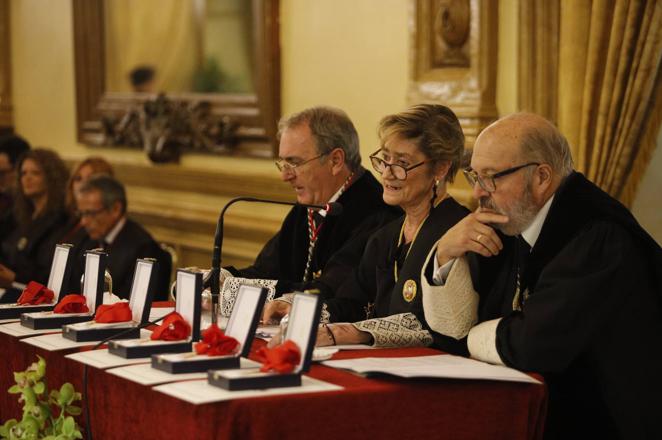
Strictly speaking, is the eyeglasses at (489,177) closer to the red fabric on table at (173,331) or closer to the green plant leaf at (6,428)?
the red fabric on table at (173,331)

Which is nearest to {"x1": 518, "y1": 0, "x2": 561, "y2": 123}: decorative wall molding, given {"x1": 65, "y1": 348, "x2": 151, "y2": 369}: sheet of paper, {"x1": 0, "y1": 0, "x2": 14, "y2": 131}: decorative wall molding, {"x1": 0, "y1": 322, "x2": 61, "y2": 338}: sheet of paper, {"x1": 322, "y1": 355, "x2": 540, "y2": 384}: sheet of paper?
{"x1": 322, "y1": 355, "x2": 540, "y2": 384}: sheet of paper

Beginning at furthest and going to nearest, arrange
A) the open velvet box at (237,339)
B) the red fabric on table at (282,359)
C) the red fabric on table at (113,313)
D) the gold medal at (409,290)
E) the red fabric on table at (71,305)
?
the red fabric on table at (71,305) → the gold medal at (409,290) → the red fabric on table at (113,313) → the open velvet box at (237,339) → the red fabric on table at (282,359)

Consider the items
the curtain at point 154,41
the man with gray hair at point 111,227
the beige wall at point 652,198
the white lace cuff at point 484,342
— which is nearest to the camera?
the white lace cuff at point 484,342

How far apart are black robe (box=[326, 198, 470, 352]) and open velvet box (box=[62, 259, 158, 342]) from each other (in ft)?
2.23

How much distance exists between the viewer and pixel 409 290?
386cm

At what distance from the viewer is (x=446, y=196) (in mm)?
4137

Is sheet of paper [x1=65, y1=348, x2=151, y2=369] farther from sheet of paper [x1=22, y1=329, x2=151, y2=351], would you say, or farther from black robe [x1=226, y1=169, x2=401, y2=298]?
black robe [x1=226, y1=169, x2=401, y2=298]

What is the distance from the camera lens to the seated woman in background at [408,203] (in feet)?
13.1

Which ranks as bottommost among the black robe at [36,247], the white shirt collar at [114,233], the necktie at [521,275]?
the black robe at [36,247]

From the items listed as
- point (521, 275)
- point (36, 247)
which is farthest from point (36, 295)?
point (36, 247)

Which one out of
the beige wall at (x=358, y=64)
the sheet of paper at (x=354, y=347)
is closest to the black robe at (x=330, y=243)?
the sheet of paper at (x=354, y=347)

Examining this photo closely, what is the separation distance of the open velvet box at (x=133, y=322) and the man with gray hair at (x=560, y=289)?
883 millimetres

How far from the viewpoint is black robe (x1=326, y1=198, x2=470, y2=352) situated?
3.89 m

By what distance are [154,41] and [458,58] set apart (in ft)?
11.0
